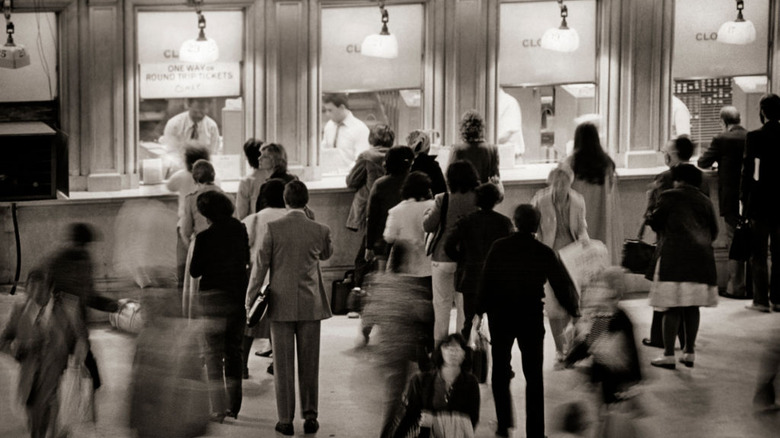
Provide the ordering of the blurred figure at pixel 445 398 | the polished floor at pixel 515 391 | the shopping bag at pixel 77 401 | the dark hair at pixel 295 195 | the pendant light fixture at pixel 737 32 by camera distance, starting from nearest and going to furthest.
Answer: the blurred figure at pixel 445 398
the shopping bag at pixel 77 401
the dark hair at pixel 295 195
the polished floor at pixel 515 391
the pendant light fixture at pixel 737 32

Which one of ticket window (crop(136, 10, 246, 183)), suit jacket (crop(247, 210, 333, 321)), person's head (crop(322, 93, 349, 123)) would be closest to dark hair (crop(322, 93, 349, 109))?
person's head (crop(322, 93, 349, 123))

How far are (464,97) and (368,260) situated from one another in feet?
9.63

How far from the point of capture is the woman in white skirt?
11.9 metres

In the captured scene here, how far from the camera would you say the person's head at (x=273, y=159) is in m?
12.7

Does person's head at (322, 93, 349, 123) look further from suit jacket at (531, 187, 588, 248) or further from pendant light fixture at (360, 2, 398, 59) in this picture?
suit jacket at (531, 187, 588, 248)

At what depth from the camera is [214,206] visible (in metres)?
10.6

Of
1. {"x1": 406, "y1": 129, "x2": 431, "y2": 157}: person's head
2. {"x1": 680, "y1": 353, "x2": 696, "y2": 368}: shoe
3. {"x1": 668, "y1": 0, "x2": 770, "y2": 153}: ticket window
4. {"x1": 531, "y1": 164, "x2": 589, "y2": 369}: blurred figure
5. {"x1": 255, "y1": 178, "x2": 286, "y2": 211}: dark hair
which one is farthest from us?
{"x1": 668, "y1": 0, "x2": 770, "y2": 153}: ticket window

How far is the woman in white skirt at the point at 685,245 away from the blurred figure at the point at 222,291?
350 cm

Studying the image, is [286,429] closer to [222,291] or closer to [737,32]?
[222,291]

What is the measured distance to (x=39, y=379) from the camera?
30.3 feet

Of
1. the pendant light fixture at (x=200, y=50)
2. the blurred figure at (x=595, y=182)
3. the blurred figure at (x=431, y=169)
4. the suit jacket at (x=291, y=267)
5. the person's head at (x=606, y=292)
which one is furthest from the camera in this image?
the pendant light fixture at (x=200, y=50)

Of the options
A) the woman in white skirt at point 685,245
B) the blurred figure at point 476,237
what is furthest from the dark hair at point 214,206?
the woman in white skirt at point 685,245

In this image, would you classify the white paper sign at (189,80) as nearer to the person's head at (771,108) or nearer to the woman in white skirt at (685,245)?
the woman in white skirt at (685,245)

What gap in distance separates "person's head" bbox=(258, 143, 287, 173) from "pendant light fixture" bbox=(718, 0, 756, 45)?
19.2 ft
